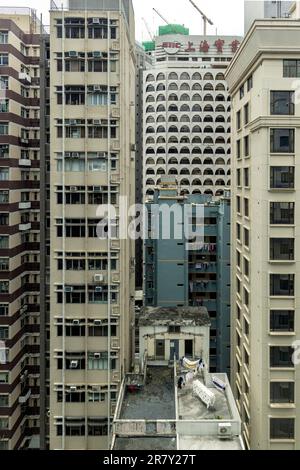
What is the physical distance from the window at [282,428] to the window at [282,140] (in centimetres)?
643

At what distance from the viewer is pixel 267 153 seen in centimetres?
1211

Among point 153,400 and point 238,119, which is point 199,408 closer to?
point 153,400

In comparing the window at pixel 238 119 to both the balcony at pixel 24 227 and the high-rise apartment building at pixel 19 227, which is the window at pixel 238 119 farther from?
the balcony at pixel 24 227

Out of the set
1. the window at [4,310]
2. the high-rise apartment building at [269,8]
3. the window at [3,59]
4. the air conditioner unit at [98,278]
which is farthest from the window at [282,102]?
the window at [4,310]

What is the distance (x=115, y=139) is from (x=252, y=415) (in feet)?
27.3

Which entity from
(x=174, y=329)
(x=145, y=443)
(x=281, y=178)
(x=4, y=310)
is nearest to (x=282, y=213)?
(x=281, y=178)

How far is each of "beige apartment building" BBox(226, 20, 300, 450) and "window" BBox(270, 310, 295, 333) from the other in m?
0.02

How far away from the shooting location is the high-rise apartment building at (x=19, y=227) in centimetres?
1759

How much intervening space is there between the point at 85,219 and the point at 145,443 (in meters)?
6.08

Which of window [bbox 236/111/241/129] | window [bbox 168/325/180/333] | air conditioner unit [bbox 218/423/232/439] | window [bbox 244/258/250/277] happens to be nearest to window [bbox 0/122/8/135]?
window [bbox 236/111/241/129]

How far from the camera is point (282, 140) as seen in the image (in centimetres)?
1211

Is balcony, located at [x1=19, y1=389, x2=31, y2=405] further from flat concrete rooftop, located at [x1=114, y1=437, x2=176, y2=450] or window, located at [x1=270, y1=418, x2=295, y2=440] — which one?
window, located at [x1=270, y1=418, x2=295, y2=440]

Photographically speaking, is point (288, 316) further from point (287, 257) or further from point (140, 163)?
point (140, 163)
